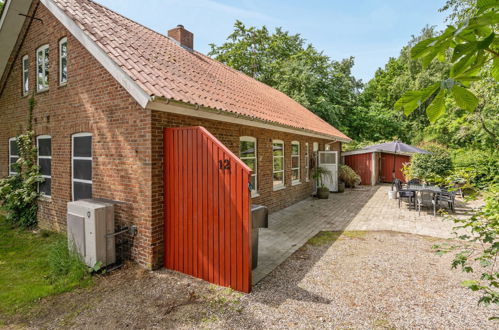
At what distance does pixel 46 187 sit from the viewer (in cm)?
802

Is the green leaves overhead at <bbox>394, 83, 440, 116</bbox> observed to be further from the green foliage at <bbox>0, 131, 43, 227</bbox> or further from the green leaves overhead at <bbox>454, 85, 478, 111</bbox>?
the green foliage at <bbox>0, 131, 43, 227</bbox>

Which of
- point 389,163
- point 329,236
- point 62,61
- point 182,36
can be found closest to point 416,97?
point 329,236

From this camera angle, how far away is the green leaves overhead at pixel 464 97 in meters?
1.04

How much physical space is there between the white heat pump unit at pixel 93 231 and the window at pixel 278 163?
593cm

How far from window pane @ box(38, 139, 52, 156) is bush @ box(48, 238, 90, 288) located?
3542 mm

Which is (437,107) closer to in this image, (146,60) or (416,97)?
(416,97)

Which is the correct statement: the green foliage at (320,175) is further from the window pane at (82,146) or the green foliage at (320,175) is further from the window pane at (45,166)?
the window pane at (45,166)

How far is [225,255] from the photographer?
456 centimetres

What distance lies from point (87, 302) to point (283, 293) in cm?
309

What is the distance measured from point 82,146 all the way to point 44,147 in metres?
2.37

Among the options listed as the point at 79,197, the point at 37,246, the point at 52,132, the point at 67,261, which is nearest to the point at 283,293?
the point at 67,261

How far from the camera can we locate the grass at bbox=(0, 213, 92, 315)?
4.40 metres

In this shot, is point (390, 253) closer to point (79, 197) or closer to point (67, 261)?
point (67, 261)

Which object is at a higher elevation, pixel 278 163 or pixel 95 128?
pixel 95 128
